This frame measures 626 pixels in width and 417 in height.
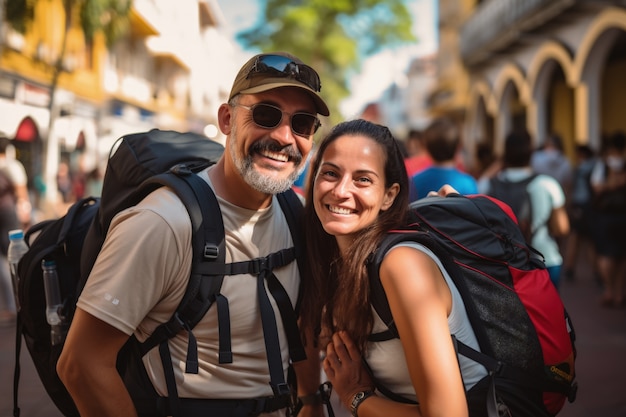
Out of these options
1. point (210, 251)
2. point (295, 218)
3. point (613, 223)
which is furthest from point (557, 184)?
point (210, 251)

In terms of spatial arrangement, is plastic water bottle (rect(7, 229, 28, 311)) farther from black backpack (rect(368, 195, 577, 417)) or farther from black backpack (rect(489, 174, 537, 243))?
black backpack (rect(489, 174, 537, 243))

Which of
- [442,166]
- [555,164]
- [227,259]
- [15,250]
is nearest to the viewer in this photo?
[227,259]

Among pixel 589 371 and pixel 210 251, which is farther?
pixel 589 371

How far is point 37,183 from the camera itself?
15094 millimetres

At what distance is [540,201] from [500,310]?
3146mm

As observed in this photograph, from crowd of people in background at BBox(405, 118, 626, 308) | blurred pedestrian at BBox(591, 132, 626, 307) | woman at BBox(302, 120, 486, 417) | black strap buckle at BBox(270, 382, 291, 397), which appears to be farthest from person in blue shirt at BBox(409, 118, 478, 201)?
blurred pedestrian at BBox(591, 132, 626, 307)

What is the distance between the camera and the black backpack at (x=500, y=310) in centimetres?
188

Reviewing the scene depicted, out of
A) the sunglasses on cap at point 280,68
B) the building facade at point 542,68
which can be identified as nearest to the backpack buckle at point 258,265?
the sunglasses on cap at point 280,68

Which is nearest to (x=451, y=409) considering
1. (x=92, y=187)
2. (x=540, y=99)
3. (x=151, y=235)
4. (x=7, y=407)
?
(x=151, y=235)

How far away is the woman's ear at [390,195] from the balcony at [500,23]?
37.9 ft

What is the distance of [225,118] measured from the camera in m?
2.38

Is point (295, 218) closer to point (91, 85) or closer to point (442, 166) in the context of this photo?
point (442, 166)

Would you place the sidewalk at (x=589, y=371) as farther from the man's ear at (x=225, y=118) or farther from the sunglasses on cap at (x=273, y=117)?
the sunglasses on cap at (x=273, y=117)

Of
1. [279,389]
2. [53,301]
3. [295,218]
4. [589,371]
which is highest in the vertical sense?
[295,218]
